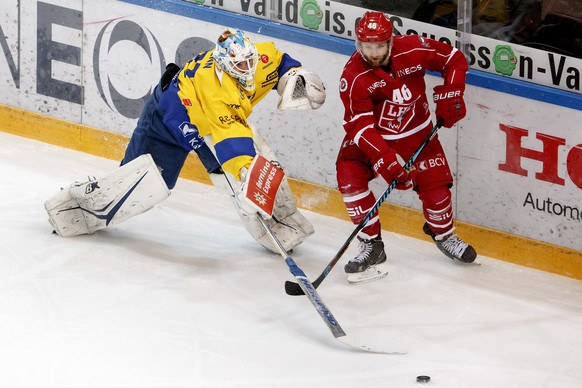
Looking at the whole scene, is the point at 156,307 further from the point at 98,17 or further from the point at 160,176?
the point at 98,17

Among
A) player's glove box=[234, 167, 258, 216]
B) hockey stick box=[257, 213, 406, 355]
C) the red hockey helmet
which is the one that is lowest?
hockey stick box=[257, 213, 406, 355]

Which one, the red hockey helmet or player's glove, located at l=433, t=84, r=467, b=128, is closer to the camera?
the red hockey helmet

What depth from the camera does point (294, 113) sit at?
6.56 meters

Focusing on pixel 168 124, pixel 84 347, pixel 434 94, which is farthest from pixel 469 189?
pixel 84 347

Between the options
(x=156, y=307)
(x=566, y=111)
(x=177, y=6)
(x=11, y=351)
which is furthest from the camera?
(x=177, y=6)

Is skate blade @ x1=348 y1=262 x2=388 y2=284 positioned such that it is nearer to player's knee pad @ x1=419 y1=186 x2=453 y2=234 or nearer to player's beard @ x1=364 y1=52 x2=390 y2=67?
player's knee pad @ x1=419 y1=186 x2=453 y2=234

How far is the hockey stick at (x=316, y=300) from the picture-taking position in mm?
5055

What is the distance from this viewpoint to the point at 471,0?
6051mm

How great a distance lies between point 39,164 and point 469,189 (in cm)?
229

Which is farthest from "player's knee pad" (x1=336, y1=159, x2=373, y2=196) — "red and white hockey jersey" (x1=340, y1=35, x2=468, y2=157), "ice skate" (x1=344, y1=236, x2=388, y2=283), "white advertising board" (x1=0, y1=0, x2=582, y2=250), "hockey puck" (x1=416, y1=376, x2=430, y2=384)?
"hockey puck" (x1=416, y1=376, x2=430, y2=384)

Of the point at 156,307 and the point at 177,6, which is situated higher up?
the point at 177,6

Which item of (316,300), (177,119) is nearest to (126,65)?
(177,119)

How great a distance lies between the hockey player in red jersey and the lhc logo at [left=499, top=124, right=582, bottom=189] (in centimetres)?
30

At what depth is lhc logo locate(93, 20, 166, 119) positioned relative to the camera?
6977 millimetres
